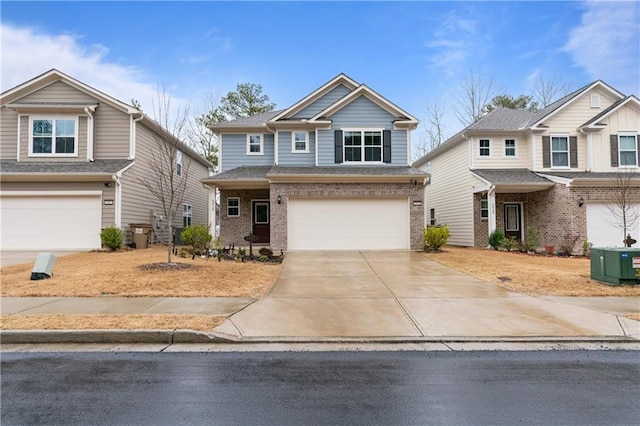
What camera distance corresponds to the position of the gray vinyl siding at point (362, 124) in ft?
58.2

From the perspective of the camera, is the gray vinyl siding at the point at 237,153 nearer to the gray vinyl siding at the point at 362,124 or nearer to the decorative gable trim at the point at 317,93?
the decorative gable trim at the point at 317,93

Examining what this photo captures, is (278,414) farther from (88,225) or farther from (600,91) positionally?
(600,91)

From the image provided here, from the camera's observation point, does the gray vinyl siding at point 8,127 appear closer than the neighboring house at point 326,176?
No

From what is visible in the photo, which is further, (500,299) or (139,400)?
(500,299)

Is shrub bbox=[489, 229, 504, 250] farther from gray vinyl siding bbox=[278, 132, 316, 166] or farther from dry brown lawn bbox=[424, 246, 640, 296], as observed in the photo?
gray vinyl siding bbox=[278, 132, 316, 166]

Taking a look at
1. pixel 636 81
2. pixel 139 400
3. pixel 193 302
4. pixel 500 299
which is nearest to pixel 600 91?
pixel 636 81

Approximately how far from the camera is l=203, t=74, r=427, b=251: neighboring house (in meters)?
16.4

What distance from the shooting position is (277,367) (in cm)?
473

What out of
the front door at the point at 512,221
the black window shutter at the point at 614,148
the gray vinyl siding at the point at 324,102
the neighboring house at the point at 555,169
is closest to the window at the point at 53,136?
the gray vinyl siding at the point at 324,102

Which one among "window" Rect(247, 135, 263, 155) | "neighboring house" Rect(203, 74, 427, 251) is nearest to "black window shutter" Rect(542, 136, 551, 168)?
"neighboring house" Rect(203, 74, 427, 251)

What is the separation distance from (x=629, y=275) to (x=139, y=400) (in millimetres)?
11194

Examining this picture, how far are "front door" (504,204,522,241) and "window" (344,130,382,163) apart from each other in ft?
26.5

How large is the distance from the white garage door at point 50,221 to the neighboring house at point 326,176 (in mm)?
5240

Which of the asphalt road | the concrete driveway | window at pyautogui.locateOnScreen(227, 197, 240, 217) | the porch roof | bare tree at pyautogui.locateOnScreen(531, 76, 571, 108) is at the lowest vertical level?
the asphalt road
